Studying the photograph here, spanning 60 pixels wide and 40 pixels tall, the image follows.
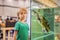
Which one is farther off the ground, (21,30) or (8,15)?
(8,15)

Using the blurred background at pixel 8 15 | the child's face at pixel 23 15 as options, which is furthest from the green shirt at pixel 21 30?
the blurred background at pixel 8 15

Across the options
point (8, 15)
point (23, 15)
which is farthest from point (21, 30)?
point (8, 15)

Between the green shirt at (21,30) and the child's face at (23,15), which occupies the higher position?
the child's face at (23,15)

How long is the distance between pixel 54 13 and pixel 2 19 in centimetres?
128

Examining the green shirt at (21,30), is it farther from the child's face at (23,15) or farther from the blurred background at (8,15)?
the blurred background at (8,15)

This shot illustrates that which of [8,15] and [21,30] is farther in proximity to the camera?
[8,15]

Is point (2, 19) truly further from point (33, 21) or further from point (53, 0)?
point (53, 0)

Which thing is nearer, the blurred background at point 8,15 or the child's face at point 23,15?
the child's face at point 23,15

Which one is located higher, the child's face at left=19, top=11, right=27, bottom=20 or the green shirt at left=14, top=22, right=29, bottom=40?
the child's face at left=19, top=11, right=27, bottom=20

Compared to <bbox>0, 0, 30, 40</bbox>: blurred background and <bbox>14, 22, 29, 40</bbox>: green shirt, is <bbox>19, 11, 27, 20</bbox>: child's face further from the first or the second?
<bbox>0, 0, 30, 40</bbox>: blurred background

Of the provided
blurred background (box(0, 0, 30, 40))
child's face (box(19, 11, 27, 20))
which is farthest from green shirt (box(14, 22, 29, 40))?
blurred background (box(0, 0, 30, 40))

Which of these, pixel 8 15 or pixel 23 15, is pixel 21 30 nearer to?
pixel 23 15

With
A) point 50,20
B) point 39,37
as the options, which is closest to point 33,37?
point 39,37

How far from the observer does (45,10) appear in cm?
252
